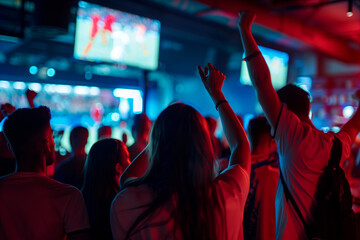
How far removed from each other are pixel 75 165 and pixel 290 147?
1940 millimetres

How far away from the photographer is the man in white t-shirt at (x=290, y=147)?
4.75 ft

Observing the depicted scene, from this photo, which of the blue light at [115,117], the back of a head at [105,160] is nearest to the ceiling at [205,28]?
the blue light at [115,117]

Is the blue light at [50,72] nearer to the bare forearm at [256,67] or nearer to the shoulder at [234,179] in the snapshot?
the bare forearm at [256,67]

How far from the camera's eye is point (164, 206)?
104 cm

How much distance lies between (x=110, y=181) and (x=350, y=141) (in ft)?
4.61

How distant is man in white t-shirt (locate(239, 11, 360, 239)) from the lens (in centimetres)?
145

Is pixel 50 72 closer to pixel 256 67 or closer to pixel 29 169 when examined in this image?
pixel 29 169

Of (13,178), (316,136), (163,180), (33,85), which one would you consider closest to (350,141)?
(316,136)

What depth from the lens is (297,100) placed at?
1648mm

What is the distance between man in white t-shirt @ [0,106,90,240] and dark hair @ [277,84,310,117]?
118 cm

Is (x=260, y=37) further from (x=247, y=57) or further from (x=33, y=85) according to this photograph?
(x=247, y=57)

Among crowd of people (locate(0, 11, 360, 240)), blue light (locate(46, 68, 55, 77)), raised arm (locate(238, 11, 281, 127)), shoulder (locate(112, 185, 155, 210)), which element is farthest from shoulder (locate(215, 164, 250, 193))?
blue light (locate(46, 68, 55, 77))

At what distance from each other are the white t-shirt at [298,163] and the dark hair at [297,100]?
0.14 metres

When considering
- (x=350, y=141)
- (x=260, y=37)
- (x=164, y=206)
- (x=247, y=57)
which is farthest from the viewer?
(x=260, y=37)
